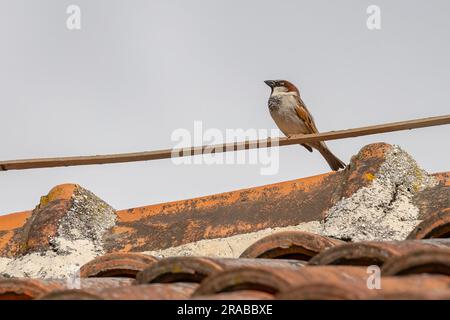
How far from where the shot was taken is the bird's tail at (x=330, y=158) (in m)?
7.69

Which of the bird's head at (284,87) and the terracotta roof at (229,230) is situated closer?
the terracotta roof at (229,230)

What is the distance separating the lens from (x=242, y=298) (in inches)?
73.4

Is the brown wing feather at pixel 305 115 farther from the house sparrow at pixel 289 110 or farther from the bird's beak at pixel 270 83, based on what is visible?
the bird's beak at pixel 270 83

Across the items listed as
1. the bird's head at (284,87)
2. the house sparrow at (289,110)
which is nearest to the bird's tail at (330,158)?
the house sparrow at (289,110)

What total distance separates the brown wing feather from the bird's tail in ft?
1.71

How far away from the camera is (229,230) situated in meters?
4.25

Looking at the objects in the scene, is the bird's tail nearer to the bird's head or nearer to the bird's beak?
the bird's head

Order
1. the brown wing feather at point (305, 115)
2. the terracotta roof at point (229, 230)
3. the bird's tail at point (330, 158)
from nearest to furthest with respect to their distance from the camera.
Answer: the terracotta roof at point (229, 230)
the bird's tail at point (330, 158)
the brown wing feather at point (305, 115)

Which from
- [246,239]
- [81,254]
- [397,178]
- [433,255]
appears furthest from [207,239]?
[433,255]

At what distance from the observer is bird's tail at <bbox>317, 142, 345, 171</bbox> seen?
7.69 m

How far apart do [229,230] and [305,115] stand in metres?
4.10

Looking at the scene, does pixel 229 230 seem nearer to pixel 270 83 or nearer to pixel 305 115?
pixel 305 115

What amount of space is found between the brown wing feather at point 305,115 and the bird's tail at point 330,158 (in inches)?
20.6

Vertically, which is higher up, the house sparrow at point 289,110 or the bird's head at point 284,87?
the bird's head at point 284,87
